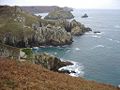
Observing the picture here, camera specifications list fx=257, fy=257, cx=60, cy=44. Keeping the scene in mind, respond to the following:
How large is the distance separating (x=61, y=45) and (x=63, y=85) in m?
108

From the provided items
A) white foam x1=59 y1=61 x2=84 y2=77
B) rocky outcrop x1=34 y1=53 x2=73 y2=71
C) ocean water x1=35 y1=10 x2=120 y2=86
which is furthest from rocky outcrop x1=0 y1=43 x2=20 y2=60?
white foam x1=59 y1=61 x2=84 y2=77

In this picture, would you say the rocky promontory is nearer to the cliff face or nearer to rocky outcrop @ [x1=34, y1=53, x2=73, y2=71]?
the cliff face

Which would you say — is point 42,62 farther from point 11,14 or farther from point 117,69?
point 11,14

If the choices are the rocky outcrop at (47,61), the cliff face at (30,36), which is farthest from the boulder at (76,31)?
the rocky outcrop at (47,61)

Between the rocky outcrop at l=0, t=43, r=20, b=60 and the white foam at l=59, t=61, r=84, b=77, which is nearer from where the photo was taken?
the rocky outcrop at l=0, t=43, r=20, b=60

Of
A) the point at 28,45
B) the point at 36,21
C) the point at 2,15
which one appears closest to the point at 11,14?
the point at 2,15

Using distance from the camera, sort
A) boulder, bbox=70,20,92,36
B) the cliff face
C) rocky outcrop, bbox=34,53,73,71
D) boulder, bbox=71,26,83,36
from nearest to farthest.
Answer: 1. rocky outcrop, bbox=34,53,73,71
2. the cliff face
3. boulder, bbox=71,26,83,36
4. boulder, bbox=70,20,92,36

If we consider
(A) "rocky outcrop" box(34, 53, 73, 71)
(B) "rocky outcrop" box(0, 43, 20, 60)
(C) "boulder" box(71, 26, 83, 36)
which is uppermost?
(B) "rocky outcrop" box(0, 43, 20, 60)

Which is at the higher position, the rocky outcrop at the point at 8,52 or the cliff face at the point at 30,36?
the rocky outcrop at the point at 8,52

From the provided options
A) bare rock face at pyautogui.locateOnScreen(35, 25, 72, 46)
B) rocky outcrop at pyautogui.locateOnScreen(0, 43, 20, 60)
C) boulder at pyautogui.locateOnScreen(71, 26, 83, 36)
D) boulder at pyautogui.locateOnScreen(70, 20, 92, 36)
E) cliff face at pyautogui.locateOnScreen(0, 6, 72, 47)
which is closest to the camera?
rocky outcrop at pyautogui.locateOnScreen(0, 43, 20, 60)

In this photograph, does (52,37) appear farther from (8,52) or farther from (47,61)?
(8,52)

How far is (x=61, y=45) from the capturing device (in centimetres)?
13312

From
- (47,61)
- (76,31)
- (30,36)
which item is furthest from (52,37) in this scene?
(47,61)

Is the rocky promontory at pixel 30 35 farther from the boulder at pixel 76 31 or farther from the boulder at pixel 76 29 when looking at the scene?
the boulder at pixel 76 29
